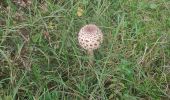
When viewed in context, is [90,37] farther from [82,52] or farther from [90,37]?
[82,52]

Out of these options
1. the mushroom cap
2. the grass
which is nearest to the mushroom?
the mushroom cap

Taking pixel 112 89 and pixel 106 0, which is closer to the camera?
pixel 112 89

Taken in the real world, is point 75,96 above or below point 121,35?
below

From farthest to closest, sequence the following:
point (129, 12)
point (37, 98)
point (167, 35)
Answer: point (129, 12)
point (167, 35)
point (37, 98)

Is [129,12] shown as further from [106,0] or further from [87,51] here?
[87,51]

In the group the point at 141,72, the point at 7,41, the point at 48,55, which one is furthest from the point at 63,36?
the point at 141,72

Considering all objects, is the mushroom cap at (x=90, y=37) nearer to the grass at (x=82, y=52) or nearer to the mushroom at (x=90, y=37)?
the mushroom at (x=90, y=37)

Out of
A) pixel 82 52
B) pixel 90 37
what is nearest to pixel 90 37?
pixel 90 37

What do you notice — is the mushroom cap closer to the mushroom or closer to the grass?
the mushroom

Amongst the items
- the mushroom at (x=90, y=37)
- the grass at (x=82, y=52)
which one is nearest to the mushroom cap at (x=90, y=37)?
the mushroom at (x=90, y=37)
